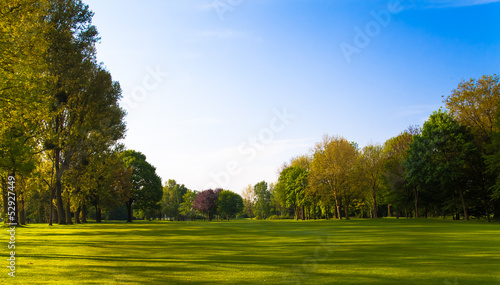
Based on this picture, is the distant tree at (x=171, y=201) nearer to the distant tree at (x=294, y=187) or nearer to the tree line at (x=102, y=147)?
the tree line at (x=102, y=147)

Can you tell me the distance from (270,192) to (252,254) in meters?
154

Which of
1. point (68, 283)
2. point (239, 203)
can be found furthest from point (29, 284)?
point (239, 203)

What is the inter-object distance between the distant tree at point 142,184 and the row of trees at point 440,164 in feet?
127

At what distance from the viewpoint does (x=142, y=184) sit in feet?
281

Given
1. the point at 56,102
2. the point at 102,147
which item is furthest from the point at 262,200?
the point at 56,102

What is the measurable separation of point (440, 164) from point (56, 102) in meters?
54.1

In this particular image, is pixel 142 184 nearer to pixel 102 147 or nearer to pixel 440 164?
pixel 102 147

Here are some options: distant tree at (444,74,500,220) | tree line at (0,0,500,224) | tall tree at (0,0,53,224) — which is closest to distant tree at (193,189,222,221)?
tree line at (0,0,500,224)

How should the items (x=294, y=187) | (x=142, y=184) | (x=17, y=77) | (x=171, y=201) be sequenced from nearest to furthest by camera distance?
1. (x=17, y=77)
2. (x=142, y=184)
3. (x=294, y=187)
4. (x=171, y=201)

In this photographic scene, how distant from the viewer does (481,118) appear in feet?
183

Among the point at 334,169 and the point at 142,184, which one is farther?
the point at 142,184

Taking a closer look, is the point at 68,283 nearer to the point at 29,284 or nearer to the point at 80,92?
the point at 29,284

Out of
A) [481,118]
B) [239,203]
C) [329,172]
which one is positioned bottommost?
[239,203]

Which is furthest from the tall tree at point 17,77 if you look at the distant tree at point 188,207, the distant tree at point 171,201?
the distant tree at point 171,201
